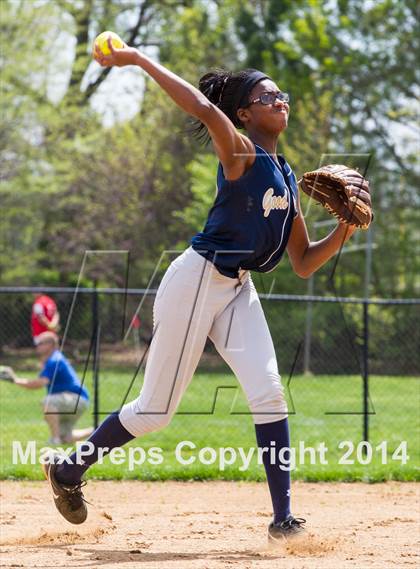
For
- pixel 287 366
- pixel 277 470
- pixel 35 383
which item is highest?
pixel 277 470

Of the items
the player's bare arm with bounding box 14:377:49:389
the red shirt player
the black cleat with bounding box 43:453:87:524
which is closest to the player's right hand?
the black cleat with bounding box 43:453:87:524

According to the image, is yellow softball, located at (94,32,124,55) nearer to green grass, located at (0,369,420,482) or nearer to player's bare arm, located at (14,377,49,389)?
green grass, located at (0,369,420,482)

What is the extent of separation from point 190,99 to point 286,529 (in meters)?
2.10

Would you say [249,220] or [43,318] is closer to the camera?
[249,220]

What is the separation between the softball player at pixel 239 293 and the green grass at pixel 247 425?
1621 mm

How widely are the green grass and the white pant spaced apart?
5.47ft

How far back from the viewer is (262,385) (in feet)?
15.6

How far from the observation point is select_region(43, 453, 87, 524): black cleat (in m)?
5.21

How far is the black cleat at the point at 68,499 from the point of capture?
521 centimetres

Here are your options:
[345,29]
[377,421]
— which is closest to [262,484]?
[377,421]

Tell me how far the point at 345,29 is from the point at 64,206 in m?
7.58

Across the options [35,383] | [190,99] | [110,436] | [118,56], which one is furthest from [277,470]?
[35,383]

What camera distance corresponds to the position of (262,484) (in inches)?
308

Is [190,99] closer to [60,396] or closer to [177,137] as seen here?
[60,396]
